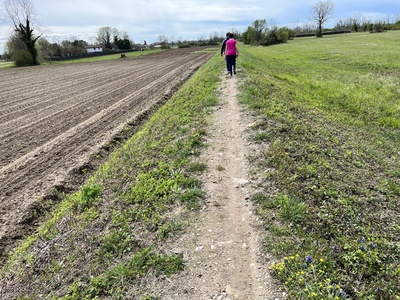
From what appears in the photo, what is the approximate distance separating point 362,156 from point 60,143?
896 cm

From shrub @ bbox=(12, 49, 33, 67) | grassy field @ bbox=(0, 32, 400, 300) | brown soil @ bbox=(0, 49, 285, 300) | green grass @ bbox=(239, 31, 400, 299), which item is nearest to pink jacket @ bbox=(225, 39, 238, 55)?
brown soil @ bbox=(0, 49, 285, 300)

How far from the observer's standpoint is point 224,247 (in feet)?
12.3

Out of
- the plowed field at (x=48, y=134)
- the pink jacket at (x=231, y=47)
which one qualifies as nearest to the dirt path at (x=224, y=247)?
the plowed field at (x=48, y=134)

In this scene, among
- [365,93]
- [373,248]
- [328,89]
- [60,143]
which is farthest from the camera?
[328,89]

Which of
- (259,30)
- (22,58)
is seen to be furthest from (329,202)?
(259,30)

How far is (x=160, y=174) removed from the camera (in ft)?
18.8

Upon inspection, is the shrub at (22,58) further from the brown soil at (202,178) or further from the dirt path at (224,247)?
the dirt path at (224,247)

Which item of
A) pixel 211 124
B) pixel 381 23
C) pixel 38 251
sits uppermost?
pixel 381 23

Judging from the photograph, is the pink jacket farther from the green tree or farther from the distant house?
the distant house

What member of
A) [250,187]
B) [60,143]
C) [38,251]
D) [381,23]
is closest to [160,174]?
[250,187]

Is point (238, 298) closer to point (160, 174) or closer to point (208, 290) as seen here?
point (208, 290)

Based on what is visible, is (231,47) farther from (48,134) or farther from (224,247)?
(224,247)

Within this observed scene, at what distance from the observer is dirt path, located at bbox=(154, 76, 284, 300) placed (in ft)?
10.5

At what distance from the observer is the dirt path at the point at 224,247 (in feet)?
10.5
